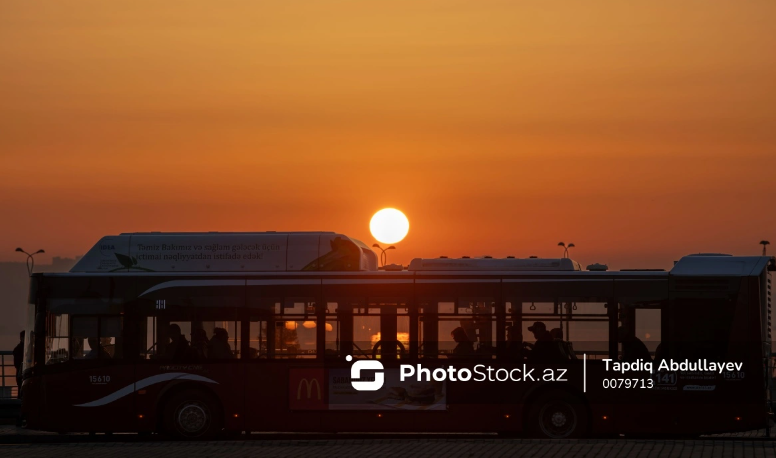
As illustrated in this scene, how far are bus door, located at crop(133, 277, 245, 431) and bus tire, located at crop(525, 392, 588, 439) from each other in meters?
4.71

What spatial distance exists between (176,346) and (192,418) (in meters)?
1.21

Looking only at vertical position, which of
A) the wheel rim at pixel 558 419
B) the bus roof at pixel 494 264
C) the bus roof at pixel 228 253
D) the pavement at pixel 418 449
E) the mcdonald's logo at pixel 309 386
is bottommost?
the pavement at pixel 418 449

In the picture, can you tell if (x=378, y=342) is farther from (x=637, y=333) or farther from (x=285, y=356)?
(x=637, y=333)

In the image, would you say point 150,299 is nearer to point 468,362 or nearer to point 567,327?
point 468,362

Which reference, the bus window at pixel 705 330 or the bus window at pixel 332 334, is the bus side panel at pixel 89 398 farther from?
the bus window at pixel 705 330

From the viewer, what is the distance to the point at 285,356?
20453 millimetres

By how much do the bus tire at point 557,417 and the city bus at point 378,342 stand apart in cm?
2

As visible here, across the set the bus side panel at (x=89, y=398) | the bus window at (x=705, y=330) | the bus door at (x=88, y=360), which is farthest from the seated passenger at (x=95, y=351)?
the bus window at (x=705, y=330)

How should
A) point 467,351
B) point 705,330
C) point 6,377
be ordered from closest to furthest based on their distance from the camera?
point 705,330, point 467,351, point 6,377

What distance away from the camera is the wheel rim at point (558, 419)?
20.2m

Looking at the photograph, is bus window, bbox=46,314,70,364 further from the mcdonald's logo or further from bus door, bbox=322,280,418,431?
bus door, bbox=322,280,418,431

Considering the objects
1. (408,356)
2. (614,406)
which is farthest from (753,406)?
(408,356)

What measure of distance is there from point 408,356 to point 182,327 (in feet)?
12.2

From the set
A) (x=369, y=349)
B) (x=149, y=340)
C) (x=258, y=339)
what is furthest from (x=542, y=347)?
(x=149, y=340)
